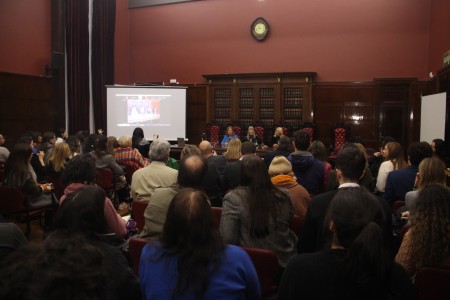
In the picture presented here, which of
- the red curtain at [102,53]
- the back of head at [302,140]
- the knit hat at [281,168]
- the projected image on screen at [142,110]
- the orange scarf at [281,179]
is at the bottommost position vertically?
the orange scarf at [281,179]

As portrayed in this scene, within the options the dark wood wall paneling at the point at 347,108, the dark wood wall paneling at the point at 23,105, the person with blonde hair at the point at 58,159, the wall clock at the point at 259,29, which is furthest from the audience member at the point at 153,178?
the wall clock at the point at 259,29

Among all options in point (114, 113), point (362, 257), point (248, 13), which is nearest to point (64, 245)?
point (362, 257)

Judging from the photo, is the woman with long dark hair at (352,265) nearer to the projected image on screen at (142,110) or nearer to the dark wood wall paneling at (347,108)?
the dark wood wall paneling at (347,108)

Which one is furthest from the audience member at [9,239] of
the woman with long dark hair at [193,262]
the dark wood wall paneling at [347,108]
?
the dark wood wall paneling at [347,108]

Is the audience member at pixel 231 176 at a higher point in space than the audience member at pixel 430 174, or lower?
lower

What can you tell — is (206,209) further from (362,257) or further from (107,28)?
(107,28)

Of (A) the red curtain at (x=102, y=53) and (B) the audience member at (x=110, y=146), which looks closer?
(B) the audience member at (x=110, y=146)

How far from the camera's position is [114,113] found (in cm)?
1137

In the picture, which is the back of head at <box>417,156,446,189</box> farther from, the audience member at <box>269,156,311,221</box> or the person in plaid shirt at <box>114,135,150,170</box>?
the person in plaid shirt at <box>114,135,150,170</box>

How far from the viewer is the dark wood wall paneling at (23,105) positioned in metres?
9.05

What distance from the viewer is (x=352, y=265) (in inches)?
54.3

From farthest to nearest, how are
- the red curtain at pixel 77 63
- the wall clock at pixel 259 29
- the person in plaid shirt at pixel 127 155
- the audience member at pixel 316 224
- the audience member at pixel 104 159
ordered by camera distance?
the wall clock at pixel 259 29
the red curtain at pixel 77 63
the person in plaid shirt at pixel 127 155
the audience member at pixel 104 159
the audience member at pixel 316 224

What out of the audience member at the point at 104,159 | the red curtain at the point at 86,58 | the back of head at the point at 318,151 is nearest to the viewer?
the back of head at the point at 318,151

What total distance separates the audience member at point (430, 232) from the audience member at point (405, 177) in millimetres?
1552
